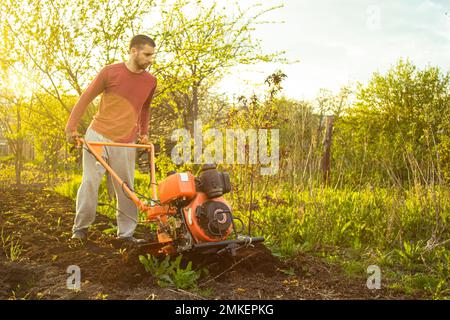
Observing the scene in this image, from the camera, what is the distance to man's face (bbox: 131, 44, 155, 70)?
4.52 metres

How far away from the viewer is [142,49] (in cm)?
454

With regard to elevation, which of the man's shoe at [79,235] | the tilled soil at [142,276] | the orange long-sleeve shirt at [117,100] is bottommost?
the tilled soil at [142,276]

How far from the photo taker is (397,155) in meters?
10.4

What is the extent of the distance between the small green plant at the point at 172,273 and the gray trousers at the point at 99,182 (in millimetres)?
970

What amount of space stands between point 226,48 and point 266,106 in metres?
1.91

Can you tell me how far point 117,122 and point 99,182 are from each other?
0.61m

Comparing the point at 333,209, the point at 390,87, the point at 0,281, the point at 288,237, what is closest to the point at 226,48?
the point at 333,209

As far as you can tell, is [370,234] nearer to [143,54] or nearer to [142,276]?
[142,276]

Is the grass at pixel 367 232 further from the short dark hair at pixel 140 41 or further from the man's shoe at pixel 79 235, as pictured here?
the short dark hair at pixel 140 41

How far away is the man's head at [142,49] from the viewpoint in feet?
14.7

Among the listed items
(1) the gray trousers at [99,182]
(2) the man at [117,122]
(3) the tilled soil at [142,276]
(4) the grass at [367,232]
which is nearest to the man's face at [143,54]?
(2) the man at [117,122]

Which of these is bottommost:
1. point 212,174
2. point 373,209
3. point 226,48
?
point 373,209
